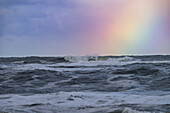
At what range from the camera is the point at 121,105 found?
6.30 metres

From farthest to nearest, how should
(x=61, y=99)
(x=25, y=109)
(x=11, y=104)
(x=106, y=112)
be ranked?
(x=61, y=99) < (x=11, y=104) < (x=25, y=109) < (x=106, y=112)

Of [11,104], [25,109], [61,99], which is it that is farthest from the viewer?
[61,99]

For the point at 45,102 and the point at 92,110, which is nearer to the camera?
the point at 92,110

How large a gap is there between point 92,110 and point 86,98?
1.61m

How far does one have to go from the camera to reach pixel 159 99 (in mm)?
7023

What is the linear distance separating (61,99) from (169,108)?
9.47ft

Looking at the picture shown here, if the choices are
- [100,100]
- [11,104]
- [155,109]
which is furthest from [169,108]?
[11,104]

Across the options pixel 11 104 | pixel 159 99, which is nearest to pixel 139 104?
pixel 159 99

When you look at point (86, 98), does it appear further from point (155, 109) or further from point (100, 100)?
point (155, 109)

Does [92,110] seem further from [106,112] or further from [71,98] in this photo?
[71,98]

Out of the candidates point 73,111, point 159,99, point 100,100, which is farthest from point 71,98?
point 159,99

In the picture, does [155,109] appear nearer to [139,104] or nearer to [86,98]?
[139,104]

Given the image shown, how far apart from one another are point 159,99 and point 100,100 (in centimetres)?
154

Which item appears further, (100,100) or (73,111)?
(100,100)
